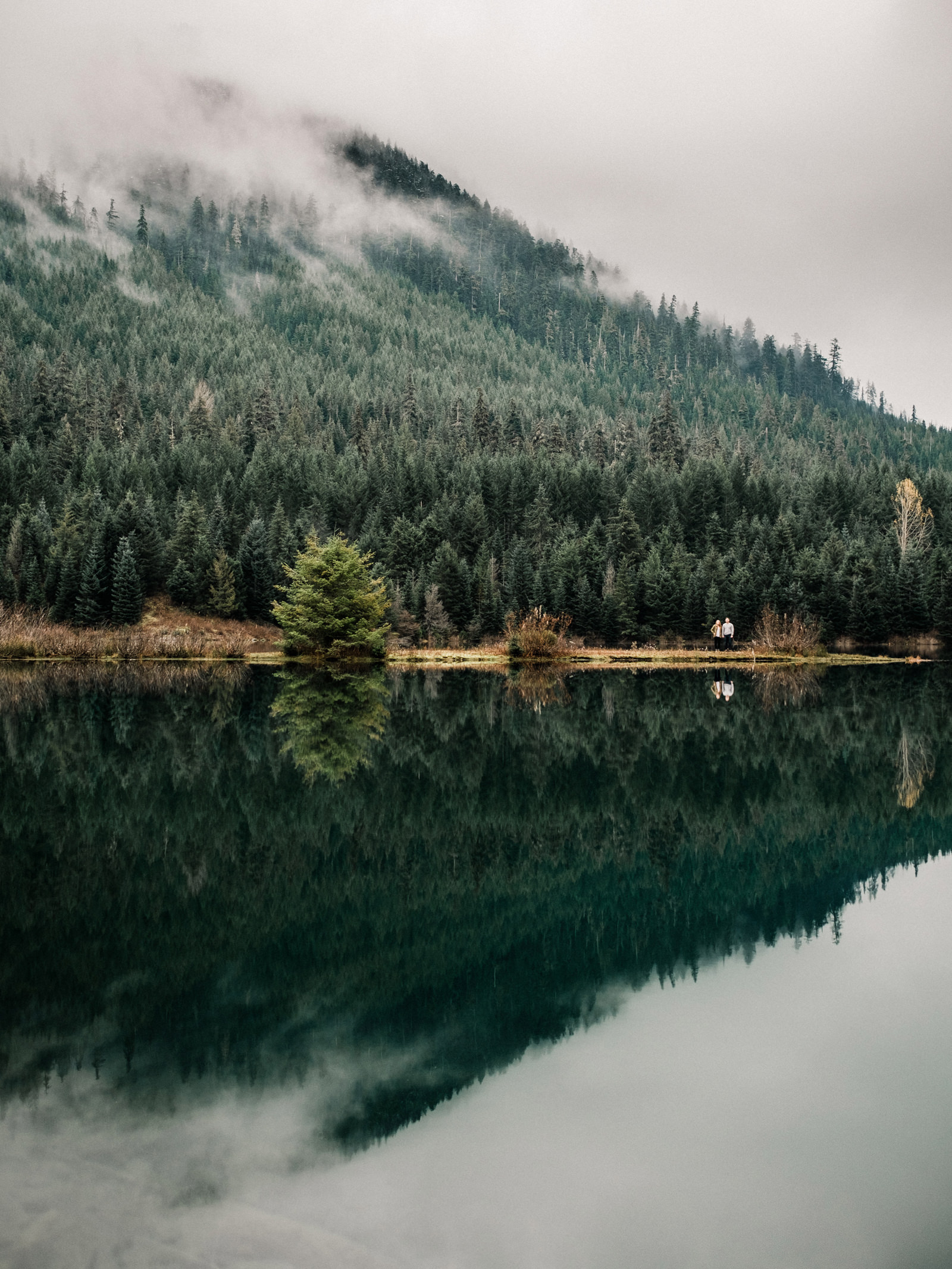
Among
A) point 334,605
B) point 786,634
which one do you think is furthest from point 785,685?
point 786,634

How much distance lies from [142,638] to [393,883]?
63657 mm

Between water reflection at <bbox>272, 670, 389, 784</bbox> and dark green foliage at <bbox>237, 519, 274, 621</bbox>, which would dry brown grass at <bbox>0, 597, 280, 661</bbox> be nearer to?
dark green foliage at <bbox>237, 519, 274, 621</bbox>

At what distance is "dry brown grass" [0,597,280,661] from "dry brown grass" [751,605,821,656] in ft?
123

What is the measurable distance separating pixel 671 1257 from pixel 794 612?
75.4m

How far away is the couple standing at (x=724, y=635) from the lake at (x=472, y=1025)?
55.4m

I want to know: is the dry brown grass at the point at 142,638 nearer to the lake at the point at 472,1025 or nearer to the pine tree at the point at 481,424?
the lake at the point at 472,1025

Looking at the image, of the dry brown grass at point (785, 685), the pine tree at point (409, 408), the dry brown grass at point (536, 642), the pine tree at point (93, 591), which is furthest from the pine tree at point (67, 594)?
the pine tree at point (409, 408)

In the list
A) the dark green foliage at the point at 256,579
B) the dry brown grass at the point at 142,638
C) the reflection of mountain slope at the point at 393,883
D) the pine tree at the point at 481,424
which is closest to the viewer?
the reflection of mountain slope at the point at 393,883

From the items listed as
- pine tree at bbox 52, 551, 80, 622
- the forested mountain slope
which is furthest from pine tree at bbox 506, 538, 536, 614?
pine tree at bbox 52, 551, 80, 622

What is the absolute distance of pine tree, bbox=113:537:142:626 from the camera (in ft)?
245

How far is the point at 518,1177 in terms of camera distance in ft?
15.3

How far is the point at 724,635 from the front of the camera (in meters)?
69.5

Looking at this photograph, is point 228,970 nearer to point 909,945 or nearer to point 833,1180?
point 833,1180

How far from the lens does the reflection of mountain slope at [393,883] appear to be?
6.11 meters
